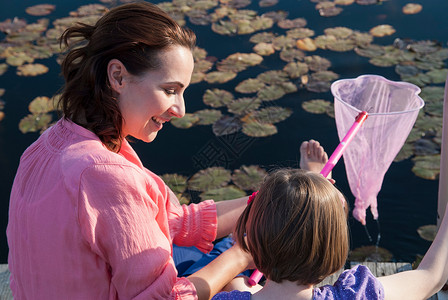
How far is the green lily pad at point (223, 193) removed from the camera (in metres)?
2.46

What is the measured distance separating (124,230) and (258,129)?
1.85m

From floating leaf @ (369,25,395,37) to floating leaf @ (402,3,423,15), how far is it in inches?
10.3

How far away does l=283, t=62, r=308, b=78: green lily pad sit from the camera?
331 centimetres

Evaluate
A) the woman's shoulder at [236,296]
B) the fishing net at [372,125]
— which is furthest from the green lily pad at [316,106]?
the woman's shoulder at [236,296]

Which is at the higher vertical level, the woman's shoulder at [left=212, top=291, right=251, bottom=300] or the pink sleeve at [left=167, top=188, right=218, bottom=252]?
the woman's shoulder at [left=212, top=291, right=251, bottom=300]

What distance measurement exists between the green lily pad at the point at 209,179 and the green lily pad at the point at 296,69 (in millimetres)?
1012

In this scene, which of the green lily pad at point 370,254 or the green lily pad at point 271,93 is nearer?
the green lily pad at point 370,254

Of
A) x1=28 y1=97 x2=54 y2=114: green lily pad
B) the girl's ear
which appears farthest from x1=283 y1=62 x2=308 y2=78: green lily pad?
the girl's ear

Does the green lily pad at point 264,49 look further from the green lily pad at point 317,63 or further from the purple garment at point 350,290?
the purple garment at point 350,290

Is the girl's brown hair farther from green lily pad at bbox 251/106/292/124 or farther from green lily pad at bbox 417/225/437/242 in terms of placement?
green lily pad at bbox 251/106/292/124

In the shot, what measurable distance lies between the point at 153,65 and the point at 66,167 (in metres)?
0.33

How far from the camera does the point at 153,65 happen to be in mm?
1240

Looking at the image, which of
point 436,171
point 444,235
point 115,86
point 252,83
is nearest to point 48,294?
point 115,86

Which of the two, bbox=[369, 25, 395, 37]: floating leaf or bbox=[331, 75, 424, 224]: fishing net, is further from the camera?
bbox=[369, 25, 395, 37]: floating leaf
